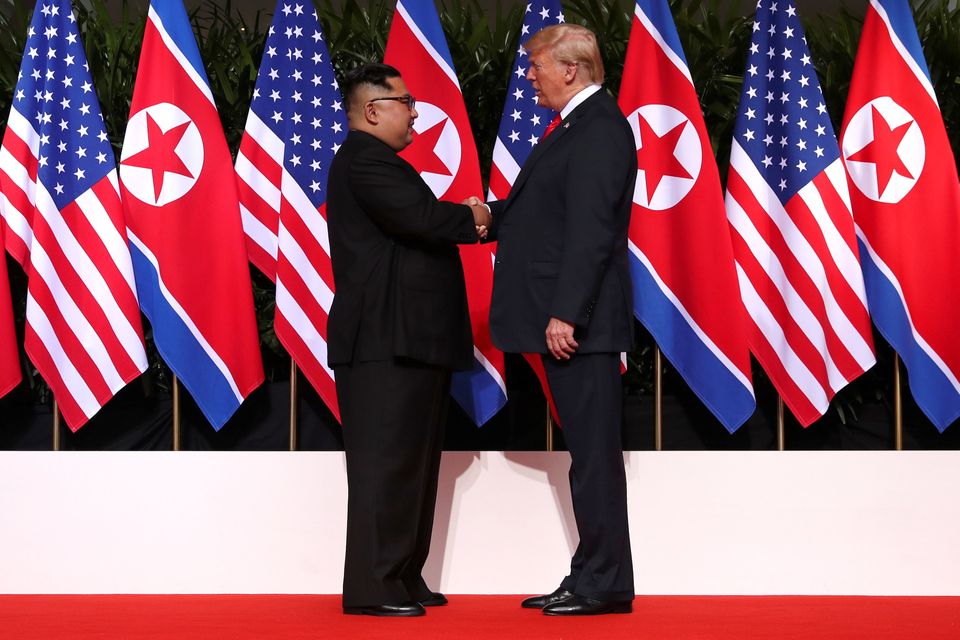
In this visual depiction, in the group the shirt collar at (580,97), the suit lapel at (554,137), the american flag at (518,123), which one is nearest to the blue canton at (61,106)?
the american flag at (518,123)

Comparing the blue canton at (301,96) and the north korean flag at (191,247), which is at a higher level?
the blue canton at (301,96)

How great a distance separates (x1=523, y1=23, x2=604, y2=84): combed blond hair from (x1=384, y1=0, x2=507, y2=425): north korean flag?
2.59 feet

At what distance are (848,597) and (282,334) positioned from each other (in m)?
1.79

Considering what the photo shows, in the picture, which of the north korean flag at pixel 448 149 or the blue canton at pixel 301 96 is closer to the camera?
the north korean flag at pixel 448 149

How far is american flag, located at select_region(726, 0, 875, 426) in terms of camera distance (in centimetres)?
356

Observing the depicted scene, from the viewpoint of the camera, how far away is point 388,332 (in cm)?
288

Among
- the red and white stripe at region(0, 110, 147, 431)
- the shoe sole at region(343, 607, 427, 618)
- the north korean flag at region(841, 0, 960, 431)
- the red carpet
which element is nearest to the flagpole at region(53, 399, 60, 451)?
the red and white stripe at region(0, 110, 147, 431)

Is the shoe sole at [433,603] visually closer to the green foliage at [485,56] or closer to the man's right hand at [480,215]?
the man's right hand at [480,215]

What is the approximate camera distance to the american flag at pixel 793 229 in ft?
11.7

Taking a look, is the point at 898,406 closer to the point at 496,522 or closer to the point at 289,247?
the point at 496,522

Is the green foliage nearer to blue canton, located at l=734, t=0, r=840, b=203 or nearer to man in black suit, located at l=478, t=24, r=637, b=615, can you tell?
blue canton, located at l=734, t=0, r=840, b=203

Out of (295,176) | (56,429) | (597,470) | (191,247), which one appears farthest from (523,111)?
(56,429)

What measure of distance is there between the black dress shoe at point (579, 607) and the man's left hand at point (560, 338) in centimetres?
58

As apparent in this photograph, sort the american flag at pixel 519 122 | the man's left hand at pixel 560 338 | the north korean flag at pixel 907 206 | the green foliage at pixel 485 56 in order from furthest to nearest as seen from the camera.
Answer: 1. the green foliage at pixel 485 56
2. the american flag at pixel 519 122
3. the north korean flag at pixel 907 206
4. the man's left hand at pixel 560 338
